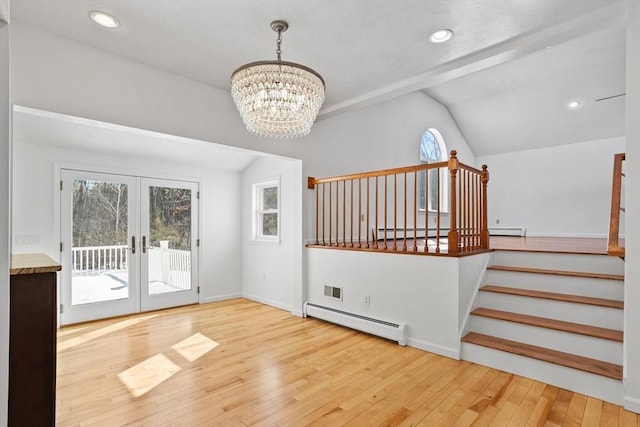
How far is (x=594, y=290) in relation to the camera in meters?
3.01

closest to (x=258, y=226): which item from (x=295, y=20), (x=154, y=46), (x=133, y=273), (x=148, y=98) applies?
(x=133, y=273)

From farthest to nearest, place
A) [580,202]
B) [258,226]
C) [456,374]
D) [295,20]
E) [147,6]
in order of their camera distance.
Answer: [580,202], [258,226], [456,374], [295,20], [147,6]

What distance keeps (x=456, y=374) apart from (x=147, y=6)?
11.9 feet

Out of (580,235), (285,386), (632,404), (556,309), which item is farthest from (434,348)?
(580,235)

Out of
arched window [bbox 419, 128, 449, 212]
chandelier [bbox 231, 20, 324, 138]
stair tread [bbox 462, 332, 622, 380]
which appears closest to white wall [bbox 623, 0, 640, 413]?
stair tread [bbox 462, 332, 622, 380]

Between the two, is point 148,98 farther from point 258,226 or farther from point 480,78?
point 480,78

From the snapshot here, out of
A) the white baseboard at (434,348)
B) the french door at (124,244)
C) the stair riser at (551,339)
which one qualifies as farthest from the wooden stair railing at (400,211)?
the french door at (124,244)

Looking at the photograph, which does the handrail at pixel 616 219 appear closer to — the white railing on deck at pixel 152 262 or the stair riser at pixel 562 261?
the stair riser at pixel 562 261

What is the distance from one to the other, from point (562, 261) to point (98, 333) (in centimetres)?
511

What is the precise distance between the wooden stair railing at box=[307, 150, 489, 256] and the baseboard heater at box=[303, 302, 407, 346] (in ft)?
2.61

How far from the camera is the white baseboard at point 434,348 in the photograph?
3.03m

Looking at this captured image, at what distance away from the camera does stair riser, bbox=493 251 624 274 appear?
3148 millimetres

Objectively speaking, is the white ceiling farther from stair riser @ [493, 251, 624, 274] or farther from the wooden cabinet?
stair riser @ [493, 251, 624, 274]

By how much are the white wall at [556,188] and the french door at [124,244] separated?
7.07 metres
